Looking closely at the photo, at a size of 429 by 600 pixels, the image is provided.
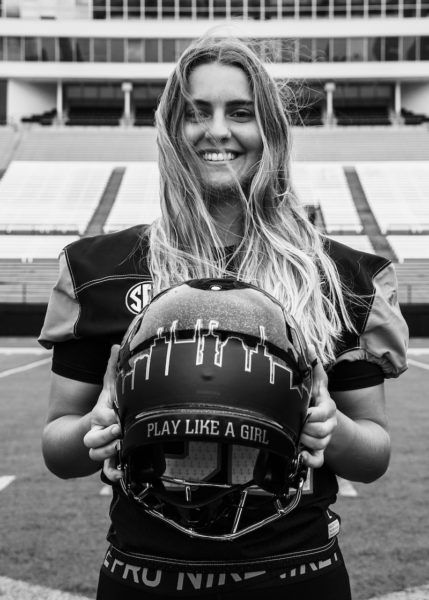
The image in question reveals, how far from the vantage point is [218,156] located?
1706 mm

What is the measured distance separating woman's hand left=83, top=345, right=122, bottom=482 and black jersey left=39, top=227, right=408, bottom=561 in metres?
0.22

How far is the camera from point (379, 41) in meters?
43.1

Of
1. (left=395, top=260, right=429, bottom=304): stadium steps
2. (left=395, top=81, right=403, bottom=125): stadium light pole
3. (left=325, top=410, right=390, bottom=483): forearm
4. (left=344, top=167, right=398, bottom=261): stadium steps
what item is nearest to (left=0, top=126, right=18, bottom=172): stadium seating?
(left=344, top=167, right=398, bottom=261): stadium steps

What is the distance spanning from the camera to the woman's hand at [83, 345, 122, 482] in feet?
4.38

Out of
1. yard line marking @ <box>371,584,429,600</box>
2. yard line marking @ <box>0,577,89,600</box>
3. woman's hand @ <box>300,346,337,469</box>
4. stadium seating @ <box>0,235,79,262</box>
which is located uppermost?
woman's hand @ <box>300,346,337,469</box>

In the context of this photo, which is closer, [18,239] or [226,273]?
[226,273]

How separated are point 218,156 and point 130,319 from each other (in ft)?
1.29

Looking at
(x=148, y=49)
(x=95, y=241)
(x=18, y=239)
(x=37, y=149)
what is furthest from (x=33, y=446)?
(x=148, y=49)

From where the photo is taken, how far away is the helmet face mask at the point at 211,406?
1.23 m

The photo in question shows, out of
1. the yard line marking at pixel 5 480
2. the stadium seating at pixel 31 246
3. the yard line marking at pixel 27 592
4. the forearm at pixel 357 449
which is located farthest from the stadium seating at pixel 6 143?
the forearm at pixel 357 449

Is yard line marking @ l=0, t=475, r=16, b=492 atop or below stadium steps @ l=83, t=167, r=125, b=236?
atop

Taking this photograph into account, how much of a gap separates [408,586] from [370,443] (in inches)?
85.7

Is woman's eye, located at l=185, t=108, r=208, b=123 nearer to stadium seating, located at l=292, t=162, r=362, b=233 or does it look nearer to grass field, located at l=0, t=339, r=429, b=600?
grass field, located at l=0, t=339, r=429, b=600

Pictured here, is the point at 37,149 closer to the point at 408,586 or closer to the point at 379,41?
the point at 379,41
